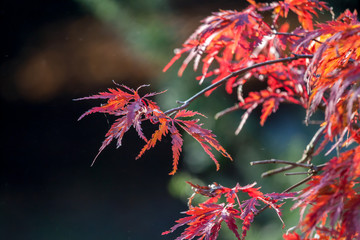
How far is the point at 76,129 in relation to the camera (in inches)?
140

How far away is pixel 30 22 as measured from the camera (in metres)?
3.39

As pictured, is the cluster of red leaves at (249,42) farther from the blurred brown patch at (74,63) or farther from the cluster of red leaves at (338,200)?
the blurred brown patch at (74,63)

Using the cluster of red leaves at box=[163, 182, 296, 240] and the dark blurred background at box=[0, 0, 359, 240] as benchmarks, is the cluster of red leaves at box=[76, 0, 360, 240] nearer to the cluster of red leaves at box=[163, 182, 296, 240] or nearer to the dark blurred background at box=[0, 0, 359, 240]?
the cluster of red leaves at box=[163, 182, 296, 240]

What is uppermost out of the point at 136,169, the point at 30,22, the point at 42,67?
the point at 30,22

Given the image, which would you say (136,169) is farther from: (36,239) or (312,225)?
(312,225)

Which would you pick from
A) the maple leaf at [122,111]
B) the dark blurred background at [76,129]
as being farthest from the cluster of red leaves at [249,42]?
the dark blurred background at [76,129]

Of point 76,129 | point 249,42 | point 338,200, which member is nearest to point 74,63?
point 76,129

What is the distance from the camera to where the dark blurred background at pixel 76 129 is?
3.20 metres

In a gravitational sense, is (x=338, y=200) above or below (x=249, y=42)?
below

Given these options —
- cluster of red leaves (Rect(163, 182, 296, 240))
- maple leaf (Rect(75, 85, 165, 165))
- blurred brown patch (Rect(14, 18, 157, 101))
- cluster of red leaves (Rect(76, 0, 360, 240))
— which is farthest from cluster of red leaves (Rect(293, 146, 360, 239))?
blurred brown patch (Rect(14, 18, 157, 101))

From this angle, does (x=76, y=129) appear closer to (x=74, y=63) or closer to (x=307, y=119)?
(x=74, y=63)

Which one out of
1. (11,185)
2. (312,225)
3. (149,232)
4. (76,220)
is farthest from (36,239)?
(312,225)

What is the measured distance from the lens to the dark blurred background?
3.20 metres

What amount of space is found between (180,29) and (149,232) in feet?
5.26
